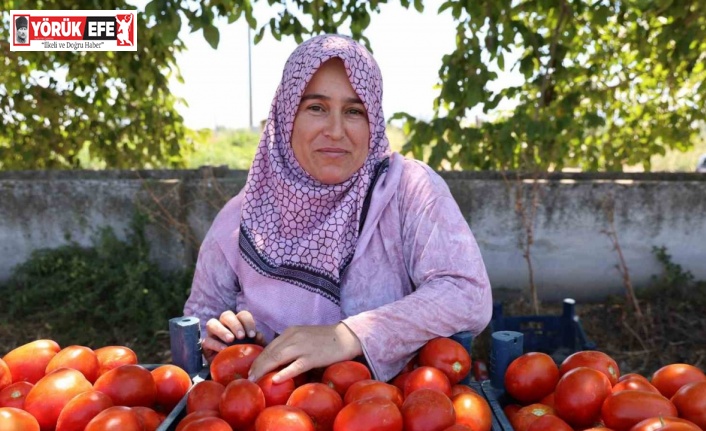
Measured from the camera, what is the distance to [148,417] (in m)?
1.36

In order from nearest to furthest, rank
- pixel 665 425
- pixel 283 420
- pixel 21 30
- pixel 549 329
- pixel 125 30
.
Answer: pixel 665 425 → pixel 283 420 → pixel 549 329 → pixel 125 30 → pixel 21 30

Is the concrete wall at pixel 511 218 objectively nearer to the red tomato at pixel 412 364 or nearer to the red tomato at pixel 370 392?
the red tomato at pixel 412 364

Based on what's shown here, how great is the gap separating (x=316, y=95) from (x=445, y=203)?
521 mm

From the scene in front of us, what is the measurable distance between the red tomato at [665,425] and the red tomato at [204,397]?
2.93 ft

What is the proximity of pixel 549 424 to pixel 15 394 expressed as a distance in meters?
1.24

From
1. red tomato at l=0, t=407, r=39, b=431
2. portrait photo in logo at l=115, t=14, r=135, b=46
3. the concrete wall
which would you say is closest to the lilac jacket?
red tomato at l=0, t=407, r=39, b=431

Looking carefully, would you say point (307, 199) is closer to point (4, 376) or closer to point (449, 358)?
point (449, 358)

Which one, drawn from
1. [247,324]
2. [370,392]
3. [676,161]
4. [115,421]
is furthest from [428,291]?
[676,161]

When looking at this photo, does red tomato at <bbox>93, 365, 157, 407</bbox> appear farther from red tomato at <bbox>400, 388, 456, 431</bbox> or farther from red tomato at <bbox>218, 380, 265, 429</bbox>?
red tomato at <bbox>400, 388, 456, 431</bbox>

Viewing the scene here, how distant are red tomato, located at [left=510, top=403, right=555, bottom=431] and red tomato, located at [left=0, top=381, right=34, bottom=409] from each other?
1.15 m

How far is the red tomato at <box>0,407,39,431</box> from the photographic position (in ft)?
4.08

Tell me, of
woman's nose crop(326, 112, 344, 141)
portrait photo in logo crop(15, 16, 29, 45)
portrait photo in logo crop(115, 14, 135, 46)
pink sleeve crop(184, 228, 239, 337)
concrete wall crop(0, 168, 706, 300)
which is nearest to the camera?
woman's nose crop(326, 112, 344, 141)

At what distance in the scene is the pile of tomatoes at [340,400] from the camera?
1.23 metres

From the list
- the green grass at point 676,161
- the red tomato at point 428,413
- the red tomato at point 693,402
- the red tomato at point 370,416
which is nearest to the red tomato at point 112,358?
the red tomato at point 370,416
